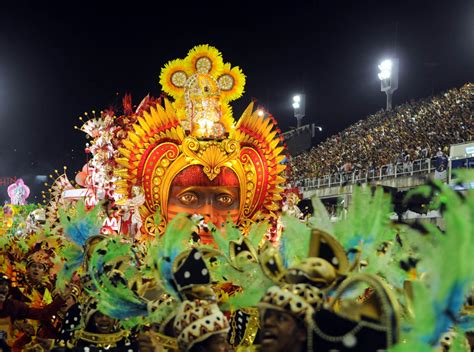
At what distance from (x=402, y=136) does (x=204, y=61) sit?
16714 millimetres

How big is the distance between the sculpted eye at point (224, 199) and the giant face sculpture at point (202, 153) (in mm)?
10

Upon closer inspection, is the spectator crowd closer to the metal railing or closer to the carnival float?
the metal railing

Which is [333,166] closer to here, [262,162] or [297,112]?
[262,162]

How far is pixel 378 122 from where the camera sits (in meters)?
30.0

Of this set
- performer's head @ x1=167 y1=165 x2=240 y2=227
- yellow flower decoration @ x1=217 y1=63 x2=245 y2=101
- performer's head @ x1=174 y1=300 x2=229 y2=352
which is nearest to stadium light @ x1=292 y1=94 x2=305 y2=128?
yellow flower decoration @ x1=217 y1=63 x2=245 y2=101

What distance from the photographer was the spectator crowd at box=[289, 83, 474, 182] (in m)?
21.0

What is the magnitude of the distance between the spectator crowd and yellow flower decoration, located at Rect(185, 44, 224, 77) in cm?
882

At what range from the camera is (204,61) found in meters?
9.53

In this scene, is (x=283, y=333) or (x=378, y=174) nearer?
(x=283, y=333)

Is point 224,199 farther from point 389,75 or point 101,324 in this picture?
point 389,75

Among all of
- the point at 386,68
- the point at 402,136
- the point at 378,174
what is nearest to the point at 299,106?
the point at 386,68

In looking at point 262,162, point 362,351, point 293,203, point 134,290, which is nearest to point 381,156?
point 293,203

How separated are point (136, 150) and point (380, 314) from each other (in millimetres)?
6596

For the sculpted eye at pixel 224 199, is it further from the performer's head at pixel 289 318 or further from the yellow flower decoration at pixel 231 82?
the performer's head at pixel 289 318
